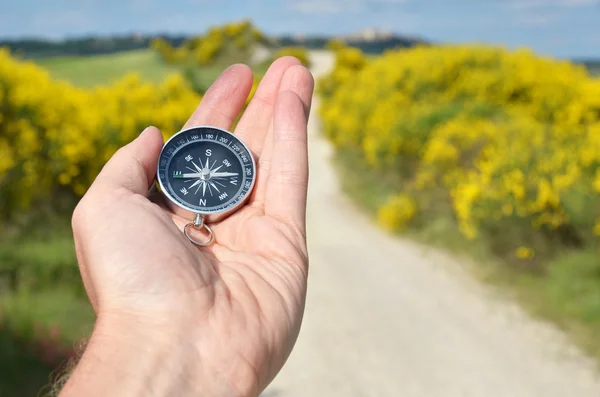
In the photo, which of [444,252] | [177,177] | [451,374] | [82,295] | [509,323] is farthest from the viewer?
[444,252]

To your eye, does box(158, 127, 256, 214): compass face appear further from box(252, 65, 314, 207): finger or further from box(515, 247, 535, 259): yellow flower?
box(515, 247, 535, 259): yellow flower

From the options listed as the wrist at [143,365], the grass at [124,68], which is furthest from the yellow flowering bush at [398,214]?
the grass at [124,68]

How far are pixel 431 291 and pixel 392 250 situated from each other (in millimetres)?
1554

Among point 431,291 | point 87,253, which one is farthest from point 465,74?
point 87,253

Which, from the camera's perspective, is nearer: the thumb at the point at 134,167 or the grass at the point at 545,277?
the thumb at the point at 134,167

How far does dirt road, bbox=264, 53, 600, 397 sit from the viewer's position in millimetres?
5461

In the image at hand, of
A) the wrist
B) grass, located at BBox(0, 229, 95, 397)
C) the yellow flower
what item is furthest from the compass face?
the yellow flower

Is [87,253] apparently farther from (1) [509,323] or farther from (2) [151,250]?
(1) [509,323]

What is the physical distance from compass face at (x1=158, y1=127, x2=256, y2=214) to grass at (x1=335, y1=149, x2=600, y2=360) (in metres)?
4.32

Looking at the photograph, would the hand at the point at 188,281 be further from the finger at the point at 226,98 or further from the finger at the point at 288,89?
the finger at the point at 226,98

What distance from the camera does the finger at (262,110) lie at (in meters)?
3.54

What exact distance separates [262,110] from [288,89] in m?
0.26

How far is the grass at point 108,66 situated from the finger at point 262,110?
18153 millimetres

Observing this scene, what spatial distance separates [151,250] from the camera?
2.42m
